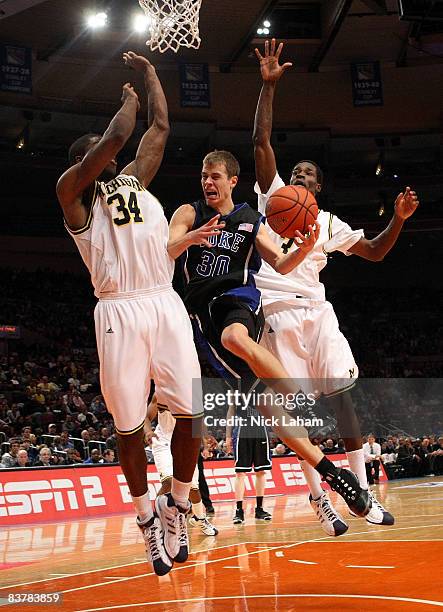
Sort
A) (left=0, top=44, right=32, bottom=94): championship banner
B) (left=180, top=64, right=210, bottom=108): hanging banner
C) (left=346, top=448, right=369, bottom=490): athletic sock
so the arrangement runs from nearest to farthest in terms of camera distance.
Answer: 1. (left=346, top=448, right=369, bottom=490): athletic sock
2. (left=0, top=44, right=32, bottom=94): championship banner
3. (left=180, top=64, right=210, bottom=108): hanging banner

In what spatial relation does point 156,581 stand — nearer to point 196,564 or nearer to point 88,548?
point 196,564

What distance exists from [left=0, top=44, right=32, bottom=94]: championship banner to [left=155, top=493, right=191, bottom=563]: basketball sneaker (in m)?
18.2

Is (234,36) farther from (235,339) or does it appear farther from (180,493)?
(180,493)

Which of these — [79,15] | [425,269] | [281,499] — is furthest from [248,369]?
[425,269]

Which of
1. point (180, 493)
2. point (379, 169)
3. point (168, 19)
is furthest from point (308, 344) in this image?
point (379, 169)

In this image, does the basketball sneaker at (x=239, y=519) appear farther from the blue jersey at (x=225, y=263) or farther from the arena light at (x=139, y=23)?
the arena light at (x=139, y=23)

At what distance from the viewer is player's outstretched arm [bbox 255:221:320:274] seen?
5.73 metres

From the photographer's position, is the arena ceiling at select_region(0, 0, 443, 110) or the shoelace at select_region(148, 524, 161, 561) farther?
the arena ceiling at select_region(0, 0, 443, 110)

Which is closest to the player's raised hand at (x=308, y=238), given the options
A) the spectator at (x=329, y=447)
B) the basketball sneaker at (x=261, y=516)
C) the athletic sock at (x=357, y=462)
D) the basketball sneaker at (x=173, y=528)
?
the athletic sock at (x=357, y=462)

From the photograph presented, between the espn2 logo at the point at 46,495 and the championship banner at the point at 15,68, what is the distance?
12.4 metres

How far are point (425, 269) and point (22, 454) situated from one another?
84.1 feet

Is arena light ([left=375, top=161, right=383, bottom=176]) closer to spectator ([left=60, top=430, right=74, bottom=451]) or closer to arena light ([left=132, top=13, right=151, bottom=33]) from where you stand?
arena light ([left=132, top=13, right=151, bottom=33])

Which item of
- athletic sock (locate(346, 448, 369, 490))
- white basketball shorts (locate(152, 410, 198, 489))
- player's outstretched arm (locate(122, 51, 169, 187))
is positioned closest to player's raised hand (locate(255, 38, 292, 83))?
player's outstretched arm (locate(122, 51, 169, 187))

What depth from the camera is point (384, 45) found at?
1008 inches
